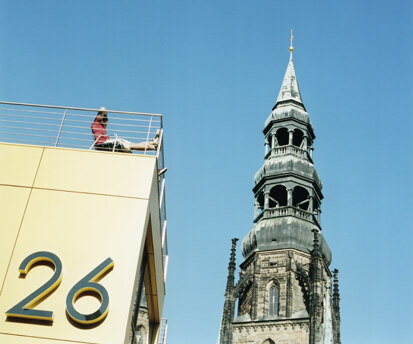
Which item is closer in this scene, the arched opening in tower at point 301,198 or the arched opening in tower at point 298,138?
the arched opening in tower at point 301,198

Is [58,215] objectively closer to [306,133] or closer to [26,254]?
[26,254]

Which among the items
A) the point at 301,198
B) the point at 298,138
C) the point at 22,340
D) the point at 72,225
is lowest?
the point at 22,340

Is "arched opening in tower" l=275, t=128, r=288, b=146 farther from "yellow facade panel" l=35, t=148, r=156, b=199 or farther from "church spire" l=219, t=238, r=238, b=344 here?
"yellow facade panel" l=35, t=148, r=156, b=199

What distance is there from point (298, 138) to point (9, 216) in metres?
39.4

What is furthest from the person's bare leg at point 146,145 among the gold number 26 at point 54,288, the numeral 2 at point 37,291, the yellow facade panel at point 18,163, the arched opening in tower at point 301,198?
the arched opening in tower at point 301,198

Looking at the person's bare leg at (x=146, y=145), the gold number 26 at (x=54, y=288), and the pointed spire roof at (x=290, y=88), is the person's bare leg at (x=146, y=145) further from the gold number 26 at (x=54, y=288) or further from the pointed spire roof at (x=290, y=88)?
the pointed spire roof at (x=290, y=88)

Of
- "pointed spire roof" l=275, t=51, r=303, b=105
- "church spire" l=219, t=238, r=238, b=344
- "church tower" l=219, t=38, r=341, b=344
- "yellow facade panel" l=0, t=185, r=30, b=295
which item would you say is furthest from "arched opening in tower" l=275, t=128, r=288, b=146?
"yellow facade panel" l=0, t=185, r=30, b=295

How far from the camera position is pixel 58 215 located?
9.10m

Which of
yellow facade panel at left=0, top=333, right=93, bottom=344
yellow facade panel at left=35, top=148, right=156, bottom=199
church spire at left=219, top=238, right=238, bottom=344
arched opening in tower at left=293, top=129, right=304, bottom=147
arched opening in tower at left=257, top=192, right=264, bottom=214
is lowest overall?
yellow facade panel at left=0, top=333, right=93, bottom=344

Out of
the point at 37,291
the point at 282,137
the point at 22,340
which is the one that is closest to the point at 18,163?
the point at 37,291

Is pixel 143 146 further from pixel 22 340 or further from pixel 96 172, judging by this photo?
pixel 22 340

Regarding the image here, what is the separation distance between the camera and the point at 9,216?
9.05 meters

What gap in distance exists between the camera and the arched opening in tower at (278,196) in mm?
44188

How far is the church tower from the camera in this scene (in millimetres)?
38375
